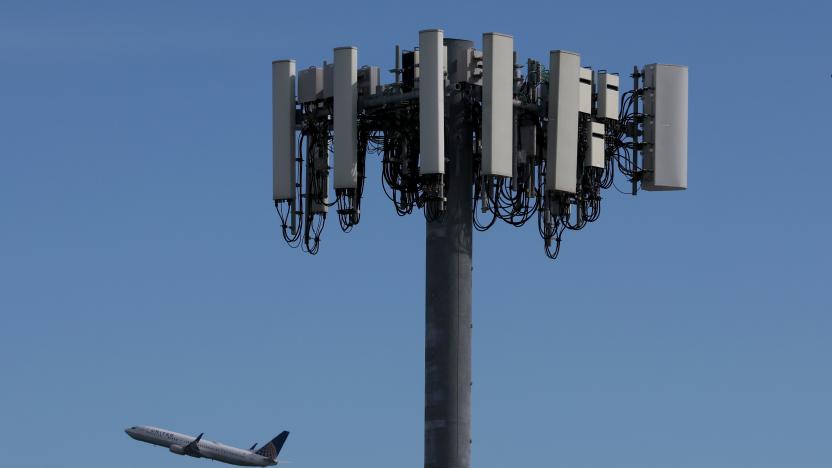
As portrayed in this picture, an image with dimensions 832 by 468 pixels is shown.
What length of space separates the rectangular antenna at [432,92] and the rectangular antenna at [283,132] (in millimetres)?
7933

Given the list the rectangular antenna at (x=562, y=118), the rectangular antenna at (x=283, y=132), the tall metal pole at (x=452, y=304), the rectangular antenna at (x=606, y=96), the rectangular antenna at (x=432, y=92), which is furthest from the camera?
the rectangular antenna at (x=283, y=132)

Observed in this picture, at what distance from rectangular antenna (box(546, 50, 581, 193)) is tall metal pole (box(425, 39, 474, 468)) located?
3279mm

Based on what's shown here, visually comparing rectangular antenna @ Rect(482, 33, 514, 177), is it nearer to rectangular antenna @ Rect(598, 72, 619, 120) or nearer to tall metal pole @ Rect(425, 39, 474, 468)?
tall metal pole @ Rect(425, 39, 474, 468)

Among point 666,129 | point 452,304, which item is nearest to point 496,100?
point 452,304

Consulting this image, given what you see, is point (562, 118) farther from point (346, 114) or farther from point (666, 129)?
point (346, 114)

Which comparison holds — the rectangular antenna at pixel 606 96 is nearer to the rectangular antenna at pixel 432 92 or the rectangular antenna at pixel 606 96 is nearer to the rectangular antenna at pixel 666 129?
the rectangular antenna at pixel 666 129

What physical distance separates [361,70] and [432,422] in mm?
14434

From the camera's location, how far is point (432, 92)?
7450cm

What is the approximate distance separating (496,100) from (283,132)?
10.5 metres

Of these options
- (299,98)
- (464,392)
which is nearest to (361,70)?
(299,98)

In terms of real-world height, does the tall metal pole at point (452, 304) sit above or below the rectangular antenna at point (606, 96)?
below

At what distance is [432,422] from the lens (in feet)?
250

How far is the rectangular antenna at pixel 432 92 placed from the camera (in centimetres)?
7438

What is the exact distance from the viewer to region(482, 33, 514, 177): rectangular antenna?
7450 centimetres
